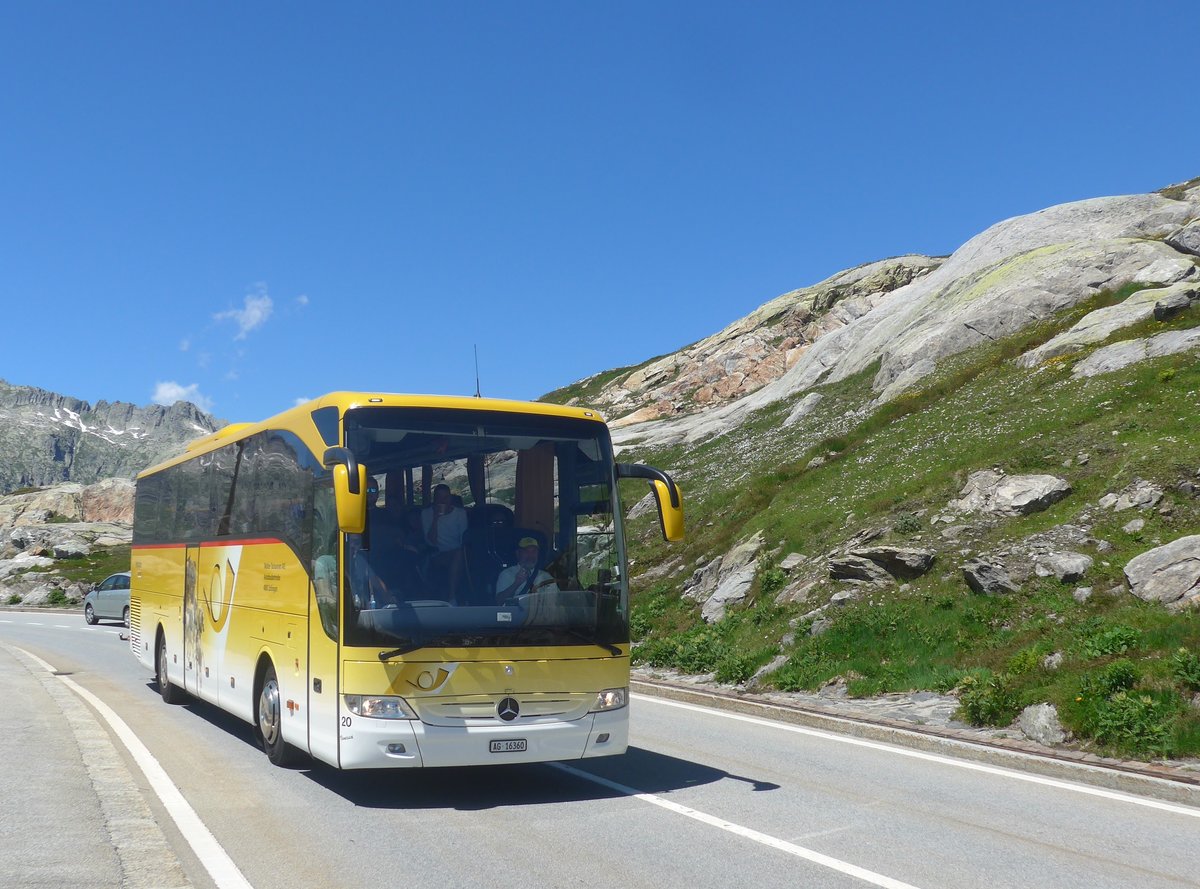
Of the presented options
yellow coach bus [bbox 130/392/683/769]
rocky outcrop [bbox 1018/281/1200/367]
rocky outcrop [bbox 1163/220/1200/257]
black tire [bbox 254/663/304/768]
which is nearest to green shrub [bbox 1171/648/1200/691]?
yellow coach bus [bbox 130/392/683/769]

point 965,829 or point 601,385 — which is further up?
point 601,385

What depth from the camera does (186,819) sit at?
322 inches

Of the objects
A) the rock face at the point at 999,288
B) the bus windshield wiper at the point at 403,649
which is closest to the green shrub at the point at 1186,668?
the bus windshield wiper at the point at 403,649

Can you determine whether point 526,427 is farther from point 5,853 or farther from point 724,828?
point 5,853

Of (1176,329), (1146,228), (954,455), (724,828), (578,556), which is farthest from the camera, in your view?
(1146,228)

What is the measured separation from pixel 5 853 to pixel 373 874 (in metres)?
2.37

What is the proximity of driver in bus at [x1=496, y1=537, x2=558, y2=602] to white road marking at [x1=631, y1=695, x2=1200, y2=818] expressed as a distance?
470 centimetres

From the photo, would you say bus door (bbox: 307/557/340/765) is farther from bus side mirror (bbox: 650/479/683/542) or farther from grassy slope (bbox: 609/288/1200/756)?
grassy slope (bbox: 609/288/1200/756)

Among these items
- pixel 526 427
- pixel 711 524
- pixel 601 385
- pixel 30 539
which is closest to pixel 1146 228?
pixel 711 524

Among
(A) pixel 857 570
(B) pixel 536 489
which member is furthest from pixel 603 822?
(A) pixel 857 570

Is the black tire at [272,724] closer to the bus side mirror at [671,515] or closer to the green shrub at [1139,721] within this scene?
the bus side mirror at [671,515]

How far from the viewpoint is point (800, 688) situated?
618 inches

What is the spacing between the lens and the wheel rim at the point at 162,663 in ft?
53.2

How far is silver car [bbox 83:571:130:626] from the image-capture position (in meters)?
38.7
